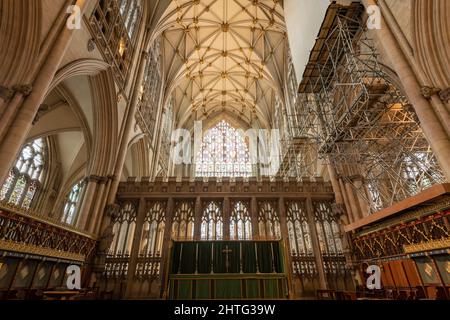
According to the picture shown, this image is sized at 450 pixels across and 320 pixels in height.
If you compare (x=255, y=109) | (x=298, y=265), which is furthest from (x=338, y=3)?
(x=255, y=109)

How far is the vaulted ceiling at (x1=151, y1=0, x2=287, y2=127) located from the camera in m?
15.9

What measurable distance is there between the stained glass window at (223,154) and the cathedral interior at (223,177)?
708cm

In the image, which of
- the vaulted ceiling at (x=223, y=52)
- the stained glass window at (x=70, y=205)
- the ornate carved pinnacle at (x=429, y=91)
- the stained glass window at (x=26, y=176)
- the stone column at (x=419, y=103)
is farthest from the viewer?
the vaulted ceiling at (x=223, y=52)

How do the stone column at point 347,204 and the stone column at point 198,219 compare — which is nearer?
the stone column at point 347,204

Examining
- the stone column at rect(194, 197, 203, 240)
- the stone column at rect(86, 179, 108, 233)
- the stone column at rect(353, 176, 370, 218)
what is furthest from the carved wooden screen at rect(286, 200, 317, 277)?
the stone column at rect(86, 179, 108, 233)

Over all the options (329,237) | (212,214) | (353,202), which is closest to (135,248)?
(212,214)

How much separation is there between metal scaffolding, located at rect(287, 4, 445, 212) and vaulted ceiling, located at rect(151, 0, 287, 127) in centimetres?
830

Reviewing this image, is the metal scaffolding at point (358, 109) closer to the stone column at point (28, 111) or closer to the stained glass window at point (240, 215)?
the stained glass window at point (240, 215)

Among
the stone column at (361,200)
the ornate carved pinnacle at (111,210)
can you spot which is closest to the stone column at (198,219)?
the ornate carved pinnacle at (111,210)

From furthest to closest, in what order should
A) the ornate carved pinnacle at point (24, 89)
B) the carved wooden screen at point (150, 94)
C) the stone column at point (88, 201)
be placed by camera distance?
1. the carved wooden screen at point (150, 94)
2. the stone column at point (88, 201)
3. the ornate carved pinnacle at point (24, 89)

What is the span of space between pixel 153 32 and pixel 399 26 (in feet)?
39.2

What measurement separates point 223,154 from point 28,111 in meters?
19.4

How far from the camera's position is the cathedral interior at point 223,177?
17.5ft

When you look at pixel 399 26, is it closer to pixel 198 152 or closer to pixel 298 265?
pixel 298 265
